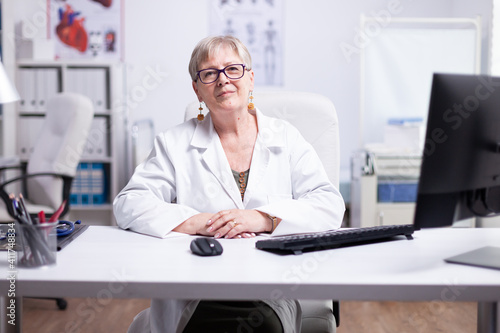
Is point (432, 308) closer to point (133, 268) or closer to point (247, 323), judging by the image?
point (247, 323)

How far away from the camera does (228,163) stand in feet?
5.25

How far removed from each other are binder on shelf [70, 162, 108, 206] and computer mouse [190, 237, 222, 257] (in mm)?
2831

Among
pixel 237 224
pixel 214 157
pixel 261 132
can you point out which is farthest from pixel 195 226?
pixel 261 132

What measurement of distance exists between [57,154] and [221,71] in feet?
5.04

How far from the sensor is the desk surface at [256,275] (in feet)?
2.91

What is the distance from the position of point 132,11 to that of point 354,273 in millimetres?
3602

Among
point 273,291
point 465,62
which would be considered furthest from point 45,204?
point 465,62

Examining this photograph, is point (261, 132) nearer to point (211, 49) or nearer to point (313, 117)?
point (313, 117)

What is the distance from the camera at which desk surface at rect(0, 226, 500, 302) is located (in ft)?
2.91

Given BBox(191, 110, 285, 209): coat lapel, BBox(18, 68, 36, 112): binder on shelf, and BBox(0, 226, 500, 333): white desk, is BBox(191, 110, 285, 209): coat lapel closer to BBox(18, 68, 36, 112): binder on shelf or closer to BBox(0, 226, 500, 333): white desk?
BBox(0, 226, 500, 333): white desk

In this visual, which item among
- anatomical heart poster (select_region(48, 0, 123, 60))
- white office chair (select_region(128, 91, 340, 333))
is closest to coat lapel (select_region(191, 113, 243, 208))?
white office chair (select_region(128, 91, 340, 333))

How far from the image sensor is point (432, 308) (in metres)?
2.61

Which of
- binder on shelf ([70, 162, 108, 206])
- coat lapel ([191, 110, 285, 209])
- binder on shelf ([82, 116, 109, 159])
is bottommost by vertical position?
binder on shelf ([70, 162, 108, 206])

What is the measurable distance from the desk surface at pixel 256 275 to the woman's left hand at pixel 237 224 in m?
0.14
